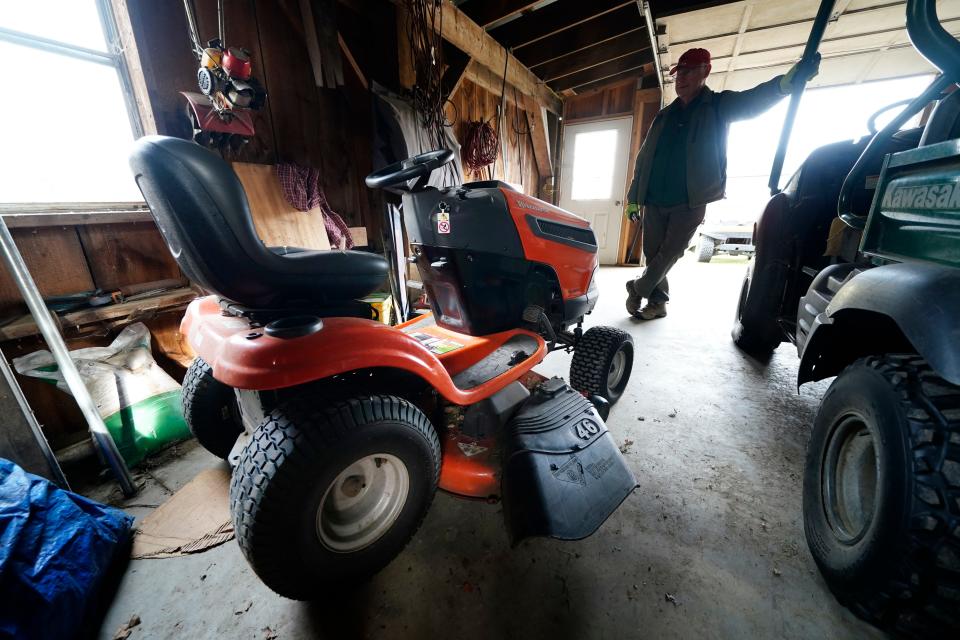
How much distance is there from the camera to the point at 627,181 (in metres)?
6.64

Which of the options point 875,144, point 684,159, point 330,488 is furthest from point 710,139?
point 330,488

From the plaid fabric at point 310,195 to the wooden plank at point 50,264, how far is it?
3.67 feet

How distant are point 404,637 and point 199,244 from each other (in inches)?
44.2

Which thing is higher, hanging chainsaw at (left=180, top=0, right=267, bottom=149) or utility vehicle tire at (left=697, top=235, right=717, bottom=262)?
hanging chainsaw at (left=180, top=0, right=267, bottom=149)

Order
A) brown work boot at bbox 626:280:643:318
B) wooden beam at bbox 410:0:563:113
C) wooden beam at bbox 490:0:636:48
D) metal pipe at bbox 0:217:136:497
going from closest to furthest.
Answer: metal pipe at bbox 0:217:136:497
wooden beam at bbox 410:0:563:113
wooden beam at bbox 490:0:636:48
brown work boot at bbox 626:280:643:318

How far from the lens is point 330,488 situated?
0.97 meters

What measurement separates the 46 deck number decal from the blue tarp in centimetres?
152

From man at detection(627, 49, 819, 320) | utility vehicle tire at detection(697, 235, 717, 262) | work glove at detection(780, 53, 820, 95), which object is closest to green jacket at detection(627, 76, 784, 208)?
man at detection(627, 49, 819, 320)

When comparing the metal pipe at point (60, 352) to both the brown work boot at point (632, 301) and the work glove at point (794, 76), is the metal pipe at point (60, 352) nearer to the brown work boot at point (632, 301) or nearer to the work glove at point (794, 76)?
the work glove at point (794, 76)

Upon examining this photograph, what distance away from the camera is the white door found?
6.62 meters

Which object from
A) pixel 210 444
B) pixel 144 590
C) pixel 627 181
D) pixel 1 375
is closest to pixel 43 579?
pixel 144 590

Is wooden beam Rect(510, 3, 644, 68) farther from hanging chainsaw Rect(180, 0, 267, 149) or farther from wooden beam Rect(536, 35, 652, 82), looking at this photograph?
hanging chainsaw Rect(180, 0, 267, 149)

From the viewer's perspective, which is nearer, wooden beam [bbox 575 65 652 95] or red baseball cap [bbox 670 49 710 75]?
red baseball cap [bbox 670 49 710 75]

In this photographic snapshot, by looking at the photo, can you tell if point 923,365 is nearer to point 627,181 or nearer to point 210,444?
point 210,444
